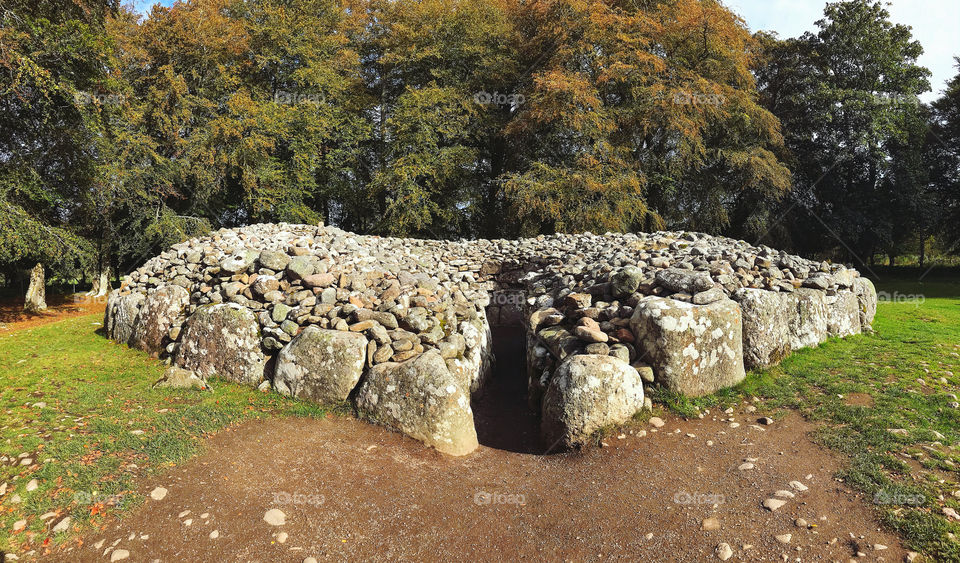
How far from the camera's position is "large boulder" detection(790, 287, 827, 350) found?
885 centimetres

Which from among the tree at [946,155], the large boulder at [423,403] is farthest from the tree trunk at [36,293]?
the tree at [946,155]

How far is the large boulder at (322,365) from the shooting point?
7.06m

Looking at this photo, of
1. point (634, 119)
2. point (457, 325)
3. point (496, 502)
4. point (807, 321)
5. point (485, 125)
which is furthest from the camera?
point (485, 125)

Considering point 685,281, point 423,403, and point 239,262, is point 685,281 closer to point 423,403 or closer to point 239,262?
point 423,403

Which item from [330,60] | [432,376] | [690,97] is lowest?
[432,376]

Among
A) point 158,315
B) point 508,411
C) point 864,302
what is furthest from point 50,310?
point 864,302

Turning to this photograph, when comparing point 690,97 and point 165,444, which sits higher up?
point 690,97

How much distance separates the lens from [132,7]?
70.1 ft

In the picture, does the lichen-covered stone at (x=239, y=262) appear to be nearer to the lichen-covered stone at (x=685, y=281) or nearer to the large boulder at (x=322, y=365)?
the large boulder at (x=322, y=365)

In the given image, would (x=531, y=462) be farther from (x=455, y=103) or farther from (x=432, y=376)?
(x=455, y=103)

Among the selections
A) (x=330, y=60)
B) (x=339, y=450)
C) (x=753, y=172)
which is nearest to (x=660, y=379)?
(x=339, y=450)

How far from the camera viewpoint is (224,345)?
7.85 meters

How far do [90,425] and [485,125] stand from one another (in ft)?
64.0

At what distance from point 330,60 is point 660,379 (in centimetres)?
2218
